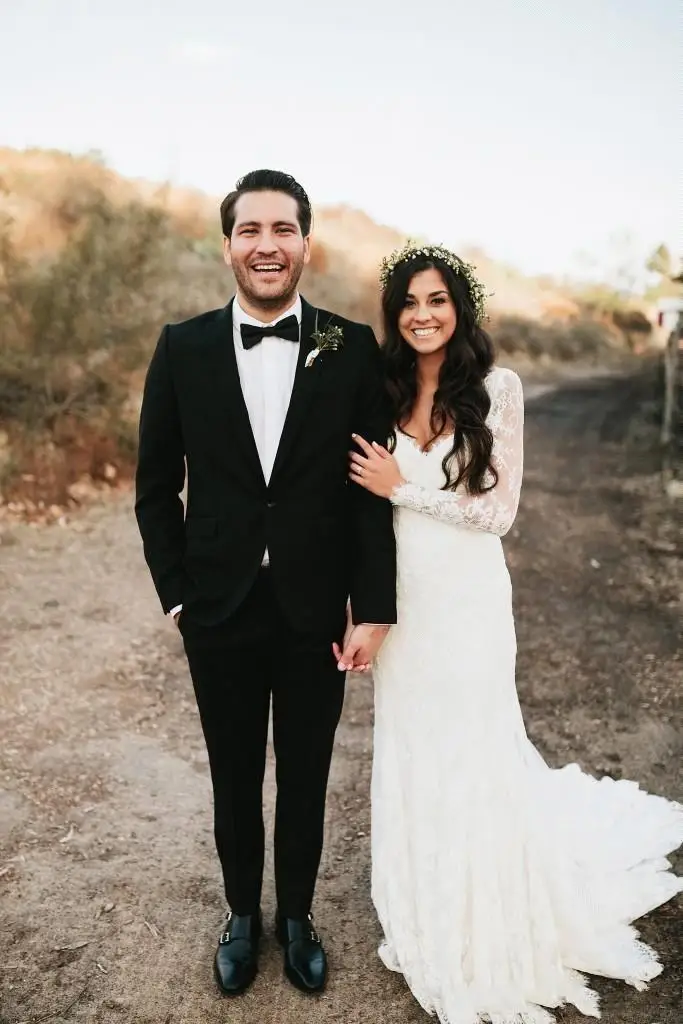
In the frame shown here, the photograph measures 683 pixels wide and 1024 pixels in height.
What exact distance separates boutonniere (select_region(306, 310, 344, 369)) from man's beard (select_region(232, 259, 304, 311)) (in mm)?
128

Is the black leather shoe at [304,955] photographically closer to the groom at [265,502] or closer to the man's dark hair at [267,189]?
the groom at [265,502]

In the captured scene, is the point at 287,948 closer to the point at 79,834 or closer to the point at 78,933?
the point at 78,933

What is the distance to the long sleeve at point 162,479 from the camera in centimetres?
242

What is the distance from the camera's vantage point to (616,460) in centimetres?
982

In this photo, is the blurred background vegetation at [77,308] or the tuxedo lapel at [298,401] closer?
the tuxedo lapel at [298,401]

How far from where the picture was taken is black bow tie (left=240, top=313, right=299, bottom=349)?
2.35 m

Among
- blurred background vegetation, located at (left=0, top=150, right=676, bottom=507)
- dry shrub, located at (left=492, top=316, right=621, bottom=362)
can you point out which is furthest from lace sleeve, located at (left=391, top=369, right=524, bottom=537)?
dry shrub, located at (left=492, top=316, right=621, bottom=362)

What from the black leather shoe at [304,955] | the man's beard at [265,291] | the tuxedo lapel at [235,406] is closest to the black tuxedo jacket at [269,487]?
the tuxedo lapel at [235,406]

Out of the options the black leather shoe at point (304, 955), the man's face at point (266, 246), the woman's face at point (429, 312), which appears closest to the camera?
the man's face at point (266, 246)

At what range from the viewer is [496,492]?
2.45 m

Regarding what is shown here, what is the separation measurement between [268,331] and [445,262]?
0.58 m

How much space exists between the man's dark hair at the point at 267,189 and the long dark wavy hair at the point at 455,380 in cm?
35

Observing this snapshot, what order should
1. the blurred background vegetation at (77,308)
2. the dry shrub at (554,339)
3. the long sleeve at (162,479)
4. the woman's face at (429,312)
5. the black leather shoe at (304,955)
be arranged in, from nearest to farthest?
the long sleeve at (162,479) → the woman's face at (429,312) → the black leather shoe at (304,955) → the blurred background vegetation at (77,308) → the dry shrub at (554,339)

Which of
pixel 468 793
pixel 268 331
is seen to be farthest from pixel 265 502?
pixel 468 793
